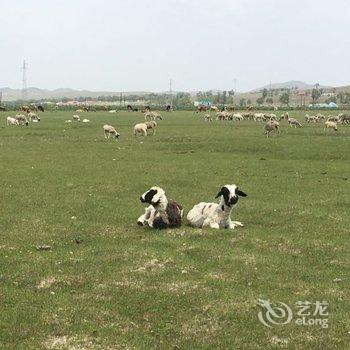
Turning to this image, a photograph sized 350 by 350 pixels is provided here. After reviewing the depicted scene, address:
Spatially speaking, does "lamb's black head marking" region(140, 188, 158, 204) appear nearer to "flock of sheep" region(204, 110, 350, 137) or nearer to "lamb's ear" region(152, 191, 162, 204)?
"lamb's ear" region(152, 191, 162, 204)

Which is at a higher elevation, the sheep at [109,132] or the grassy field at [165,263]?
the sheep at [109,132]

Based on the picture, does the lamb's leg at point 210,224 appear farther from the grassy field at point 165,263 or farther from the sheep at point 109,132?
the sheep at point 109,132

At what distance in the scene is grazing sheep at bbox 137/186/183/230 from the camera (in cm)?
1405

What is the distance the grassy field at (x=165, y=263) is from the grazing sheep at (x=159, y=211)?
315mm

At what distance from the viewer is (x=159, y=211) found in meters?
14.2

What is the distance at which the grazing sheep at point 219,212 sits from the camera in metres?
13.8

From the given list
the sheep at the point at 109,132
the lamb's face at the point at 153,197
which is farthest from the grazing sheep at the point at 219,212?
the sheep at the point at 109,132

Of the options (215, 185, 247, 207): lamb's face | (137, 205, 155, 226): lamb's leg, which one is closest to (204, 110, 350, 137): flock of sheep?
(137, 205, 155, 226): lamb's leg

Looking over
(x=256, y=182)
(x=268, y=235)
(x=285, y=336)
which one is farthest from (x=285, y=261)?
(x=256, y=182)

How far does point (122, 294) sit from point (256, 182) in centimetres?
1314

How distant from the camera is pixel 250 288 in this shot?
986 cm

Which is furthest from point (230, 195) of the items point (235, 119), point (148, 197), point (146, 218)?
point (235, 119)

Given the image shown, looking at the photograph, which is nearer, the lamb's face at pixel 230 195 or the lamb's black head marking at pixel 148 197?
the lamb's face at pixel 230 195

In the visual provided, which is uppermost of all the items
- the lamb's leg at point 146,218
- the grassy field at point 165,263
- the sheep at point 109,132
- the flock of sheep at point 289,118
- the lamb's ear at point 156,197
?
the flock of sheep at point 289,118
